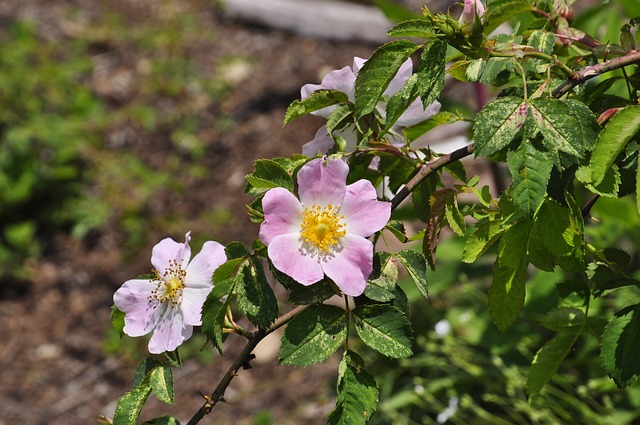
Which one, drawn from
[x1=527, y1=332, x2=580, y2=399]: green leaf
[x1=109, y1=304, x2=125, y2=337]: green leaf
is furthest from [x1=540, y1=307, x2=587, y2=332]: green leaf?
[x1=109, y1=304, x2=125, y2=337]: green leaf

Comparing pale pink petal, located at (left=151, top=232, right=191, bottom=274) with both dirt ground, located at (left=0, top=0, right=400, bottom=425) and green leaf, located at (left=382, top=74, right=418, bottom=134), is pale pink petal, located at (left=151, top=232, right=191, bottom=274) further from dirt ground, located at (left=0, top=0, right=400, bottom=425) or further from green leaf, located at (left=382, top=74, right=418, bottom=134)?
dirt ground, located at (left=0, top=0, right=400, bottom=425)

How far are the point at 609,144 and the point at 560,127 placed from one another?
0.06m

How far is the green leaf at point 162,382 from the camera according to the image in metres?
0.94

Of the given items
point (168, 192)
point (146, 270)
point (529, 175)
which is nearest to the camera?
point (529, 175)

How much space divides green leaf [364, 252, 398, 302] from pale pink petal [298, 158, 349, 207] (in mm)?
81

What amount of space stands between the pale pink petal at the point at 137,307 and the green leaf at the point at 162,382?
5 centimetres

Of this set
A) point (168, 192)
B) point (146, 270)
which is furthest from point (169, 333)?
point (168, 192)

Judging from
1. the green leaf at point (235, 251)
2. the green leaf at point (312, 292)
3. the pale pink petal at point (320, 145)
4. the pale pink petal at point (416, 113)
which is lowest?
the green leaf at point (312, 292)

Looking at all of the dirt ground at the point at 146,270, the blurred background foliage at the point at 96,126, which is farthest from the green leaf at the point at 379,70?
the blurred background foliage at the point at 96,126

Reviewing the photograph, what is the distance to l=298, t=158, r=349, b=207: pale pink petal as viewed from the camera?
36.7 inches

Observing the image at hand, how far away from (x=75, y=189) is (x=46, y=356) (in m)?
0.73

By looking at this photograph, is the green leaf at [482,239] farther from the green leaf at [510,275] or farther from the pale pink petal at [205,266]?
the pale pink petal at [205,266]

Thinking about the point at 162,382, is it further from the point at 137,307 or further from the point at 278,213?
the point at 278,213

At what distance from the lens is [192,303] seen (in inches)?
39.1
